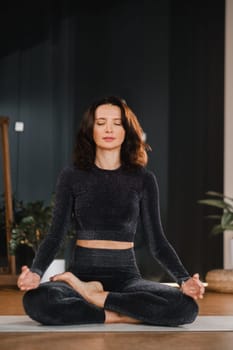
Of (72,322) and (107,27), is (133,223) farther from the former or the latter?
(107,27)

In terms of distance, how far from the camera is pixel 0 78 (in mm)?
5270

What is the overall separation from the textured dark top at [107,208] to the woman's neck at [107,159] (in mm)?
23

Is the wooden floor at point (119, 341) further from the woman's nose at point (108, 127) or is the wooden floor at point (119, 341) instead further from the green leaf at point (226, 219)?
the green leaf at point (226, 219)

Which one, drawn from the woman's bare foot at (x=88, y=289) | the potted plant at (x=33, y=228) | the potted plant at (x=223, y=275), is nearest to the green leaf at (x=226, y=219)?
the potted plant at (x=223, y=275)

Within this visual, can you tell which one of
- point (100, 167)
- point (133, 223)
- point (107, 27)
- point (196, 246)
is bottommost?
point (196, 246)

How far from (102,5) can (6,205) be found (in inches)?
63.0

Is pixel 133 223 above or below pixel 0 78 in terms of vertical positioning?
below

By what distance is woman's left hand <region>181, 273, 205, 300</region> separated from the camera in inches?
97.8

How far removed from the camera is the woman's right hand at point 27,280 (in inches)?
96.2

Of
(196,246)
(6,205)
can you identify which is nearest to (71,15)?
(6,205)

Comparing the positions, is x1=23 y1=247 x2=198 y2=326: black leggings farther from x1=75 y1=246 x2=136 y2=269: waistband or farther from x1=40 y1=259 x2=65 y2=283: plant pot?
x1=40 y1=259 x2=65 y2=283: plant pot

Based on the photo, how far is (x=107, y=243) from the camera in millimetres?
2695

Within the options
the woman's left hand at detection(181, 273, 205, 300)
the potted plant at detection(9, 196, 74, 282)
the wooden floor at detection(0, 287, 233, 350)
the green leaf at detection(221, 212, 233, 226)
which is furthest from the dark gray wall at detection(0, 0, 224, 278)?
the wooden floor at detection(0, 287, 233, 350)

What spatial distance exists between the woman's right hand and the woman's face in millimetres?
564
